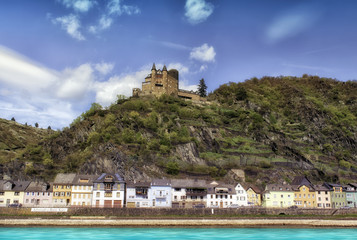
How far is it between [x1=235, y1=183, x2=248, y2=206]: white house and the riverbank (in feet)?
52.7

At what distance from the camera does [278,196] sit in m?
68.0

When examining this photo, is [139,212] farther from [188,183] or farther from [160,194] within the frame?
[188,183]

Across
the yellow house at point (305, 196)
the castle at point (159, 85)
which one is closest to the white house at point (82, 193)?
the yellow house at point (305, 196)

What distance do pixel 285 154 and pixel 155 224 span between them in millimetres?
52190

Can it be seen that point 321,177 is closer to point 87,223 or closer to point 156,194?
point 156,194

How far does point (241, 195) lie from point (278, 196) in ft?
27.1

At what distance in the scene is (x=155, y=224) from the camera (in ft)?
156

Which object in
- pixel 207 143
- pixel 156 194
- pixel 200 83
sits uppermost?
pixel 200 83

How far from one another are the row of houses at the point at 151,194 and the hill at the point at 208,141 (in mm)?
6199

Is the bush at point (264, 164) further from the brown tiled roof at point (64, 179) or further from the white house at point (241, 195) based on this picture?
the brown tiled roof at point (64, 179)

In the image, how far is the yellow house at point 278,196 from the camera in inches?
2660

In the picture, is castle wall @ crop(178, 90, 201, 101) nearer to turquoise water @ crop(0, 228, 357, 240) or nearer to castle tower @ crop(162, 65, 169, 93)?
castle tower @ crop(162, 65, 169, 93)

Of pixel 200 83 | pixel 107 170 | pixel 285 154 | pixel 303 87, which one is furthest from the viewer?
pixel 303 87

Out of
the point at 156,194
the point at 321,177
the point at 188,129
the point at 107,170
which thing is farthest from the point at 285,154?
the point at 107,170
